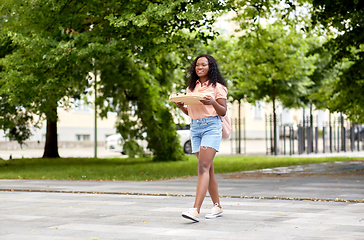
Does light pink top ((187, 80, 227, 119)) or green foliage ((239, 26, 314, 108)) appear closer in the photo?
light pink top ((187, 80, 227, 119))

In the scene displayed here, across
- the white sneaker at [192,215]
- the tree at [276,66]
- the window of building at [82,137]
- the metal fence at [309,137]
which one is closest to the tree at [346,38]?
the tree at [276,66]

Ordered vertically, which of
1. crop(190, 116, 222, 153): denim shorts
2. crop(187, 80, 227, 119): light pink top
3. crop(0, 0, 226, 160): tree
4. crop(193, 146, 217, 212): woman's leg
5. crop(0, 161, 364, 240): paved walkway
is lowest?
crop(0, 161, 364, 240): paved walkway

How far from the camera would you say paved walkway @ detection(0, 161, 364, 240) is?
5348mm

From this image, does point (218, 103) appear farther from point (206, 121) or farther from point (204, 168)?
point (204, 168)

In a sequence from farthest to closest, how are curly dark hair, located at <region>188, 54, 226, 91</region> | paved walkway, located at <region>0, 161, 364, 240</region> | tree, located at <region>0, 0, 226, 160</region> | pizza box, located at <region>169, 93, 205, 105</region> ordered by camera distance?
tree, located at <region>0, 0, 226, 160</region>
curly dark hair, located at <region>188, 54, 226, 91</region>
pizza box, located at <region>169, 93, 205, 105</region>
paved walkway, located at <region>0, 161, 364, 240</region>

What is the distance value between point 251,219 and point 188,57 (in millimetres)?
10552

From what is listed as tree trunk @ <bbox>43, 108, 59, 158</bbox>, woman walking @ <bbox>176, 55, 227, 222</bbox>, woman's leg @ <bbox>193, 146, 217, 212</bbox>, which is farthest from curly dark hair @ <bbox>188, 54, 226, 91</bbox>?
tree trunk @ <bbox>43, 108, 59, 158</bbox>

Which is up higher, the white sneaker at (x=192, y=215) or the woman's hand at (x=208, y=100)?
the woman's hand at (x=208, y=100)

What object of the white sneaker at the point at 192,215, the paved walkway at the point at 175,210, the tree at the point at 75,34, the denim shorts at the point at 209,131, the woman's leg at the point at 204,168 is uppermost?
the tree at the point at 75,34

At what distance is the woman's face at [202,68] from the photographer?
20.4 ft

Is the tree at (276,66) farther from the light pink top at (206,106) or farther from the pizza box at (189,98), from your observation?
the pizza box at (189,98)

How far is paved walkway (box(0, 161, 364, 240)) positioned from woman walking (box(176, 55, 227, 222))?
40cm

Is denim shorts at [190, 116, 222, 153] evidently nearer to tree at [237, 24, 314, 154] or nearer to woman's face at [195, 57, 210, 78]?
woman's face at [195, 57, 210, 78]

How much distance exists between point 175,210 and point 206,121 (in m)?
1.51
